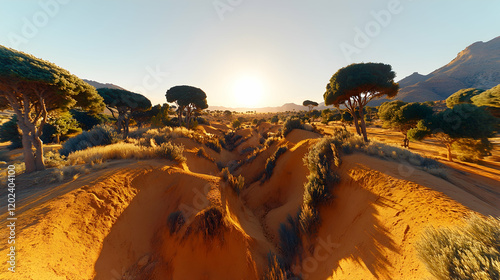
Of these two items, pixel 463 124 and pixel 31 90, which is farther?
pixel 463 124

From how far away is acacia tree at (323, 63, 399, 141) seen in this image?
13.7 metres

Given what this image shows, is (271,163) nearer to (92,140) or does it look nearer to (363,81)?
(363,81)

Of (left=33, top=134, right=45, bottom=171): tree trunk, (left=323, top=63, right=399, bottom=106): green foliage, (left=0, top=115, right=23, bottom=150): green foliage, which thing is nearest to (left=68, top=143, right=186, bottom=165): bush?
(left=33, top=134, right=45, bottom=171): tree trunk

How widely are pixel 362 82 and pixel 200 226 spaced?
15.8 metres

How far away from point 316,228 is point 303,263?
1191 mm

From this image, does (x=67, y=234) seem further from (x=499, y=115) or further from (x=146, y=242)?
(x=499, y=115)

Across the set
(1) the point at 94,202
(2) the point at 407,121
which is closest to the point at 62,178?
(1) the point at 94,202

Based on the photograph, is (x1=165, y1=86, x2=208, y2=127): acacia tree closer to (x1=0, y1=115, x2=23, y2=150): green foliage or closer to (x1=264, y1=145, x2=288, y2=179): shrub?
(x1=0, y1=115, x2=23, y2=150): green foliage

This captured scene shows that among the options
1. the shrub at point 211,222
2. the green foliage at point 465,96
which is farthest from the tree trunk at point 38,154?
the green foliage at point 465,96

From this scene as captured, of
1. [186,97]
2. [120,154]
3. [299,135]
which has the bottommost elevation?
[299,135]

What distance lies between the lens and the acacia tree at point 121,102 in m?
18.6

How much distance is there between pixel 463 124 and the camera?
11.5 meters

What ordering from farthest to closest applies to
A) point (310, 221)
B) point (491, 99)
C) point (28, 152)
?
1. point (491, 99)
2. point (28, 152)
3. point (310, 221)

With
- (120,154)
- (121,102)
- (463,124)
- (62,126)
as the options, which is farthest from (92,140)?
(463,124)
